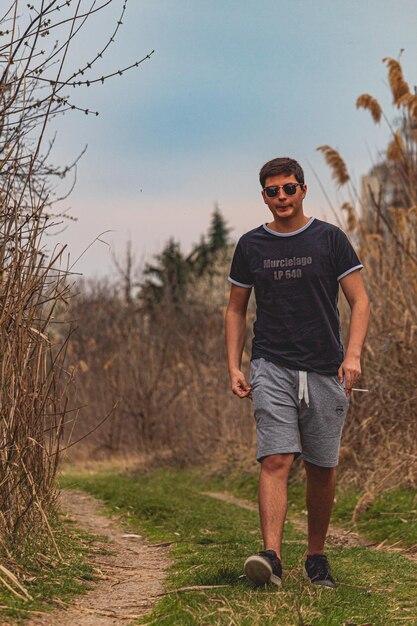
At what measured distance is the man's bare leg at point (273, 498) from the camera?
16.1 ft

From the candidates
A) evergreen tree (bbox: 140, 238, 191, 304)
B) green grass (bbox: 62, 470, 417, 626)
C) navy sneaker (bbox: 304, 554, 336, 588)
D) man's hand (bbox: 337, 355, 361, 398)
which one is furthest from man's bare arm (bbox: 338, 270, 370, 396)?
evergreen tree (bbox: 140, 238, 191, 304)

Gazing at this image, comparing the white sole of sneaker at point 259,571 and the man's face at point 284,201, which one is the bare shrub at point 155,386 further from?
the white sole of sneaker at point 259,571

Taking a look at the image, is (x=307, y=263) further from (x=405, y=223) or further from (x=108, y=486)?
(x=108, y=486)

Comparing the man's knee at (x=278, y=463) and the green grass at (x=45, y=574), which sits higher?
the man's knee at (x=278, y=463)

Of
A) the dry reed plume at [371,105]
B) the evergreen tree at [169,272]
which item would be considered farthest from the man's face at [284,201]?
the evergreen tree at [169,272]

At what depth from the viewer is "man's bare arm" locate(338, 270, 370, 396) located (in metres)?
5.00

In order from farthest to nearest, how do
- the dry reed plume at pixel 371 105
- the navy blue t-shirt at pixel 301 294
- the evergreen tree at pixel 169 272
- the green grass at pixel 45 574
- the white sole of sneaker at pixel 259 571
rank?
the evergreen tree at pixel 169 272
the dry reed plume at pixel 371 105
the navy blue t-shirt at pixel 301 294
the white sole of sneaker at pixel 259 571
the green grass at pixel 45 574

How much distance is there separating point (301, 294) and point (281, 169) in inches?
27.1

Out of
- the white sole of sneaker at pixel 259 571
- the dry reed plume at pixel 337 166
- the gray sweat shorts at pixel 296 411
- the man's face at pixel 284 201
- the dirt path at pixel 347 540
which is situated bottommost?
the dirt path at pixel 347 540

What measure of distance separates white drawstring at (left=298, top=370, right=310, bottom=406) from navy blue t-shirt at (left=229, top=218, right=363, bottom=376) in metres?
0.04

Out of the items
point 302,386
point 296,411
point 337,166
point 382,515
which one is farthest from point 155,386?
point 302,386

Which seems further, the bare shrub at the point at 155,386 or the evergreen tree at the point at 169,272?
the evergreen tree at the point at 169,272

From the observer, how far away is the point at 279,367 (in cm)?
512

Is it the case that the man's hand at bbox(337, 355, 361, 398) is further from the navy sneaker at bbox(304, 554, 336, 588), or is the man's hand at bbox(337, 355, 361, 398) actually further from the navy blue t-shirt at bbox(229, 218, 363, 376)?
the navy sneaker at bbox(304, 554, 336, 588)
